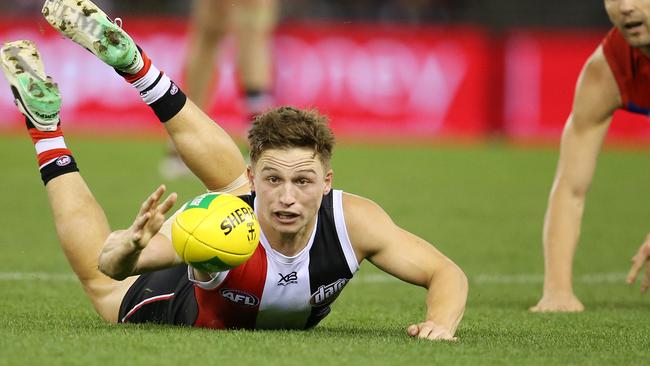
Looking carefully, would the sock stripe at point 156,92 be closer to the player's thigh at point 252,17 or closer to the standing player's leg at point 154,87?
the standing player's leg at point 154,87

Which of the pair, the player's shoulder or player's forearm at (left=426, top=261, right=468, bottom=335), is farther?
the player's shoulder

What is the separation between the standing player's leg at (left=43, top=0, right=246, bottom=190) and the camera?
6.04 meters

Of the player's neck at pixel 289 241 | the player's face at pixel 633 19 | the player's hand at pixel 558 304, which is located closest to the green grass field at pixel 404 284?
the player's hand at pixel 558 304

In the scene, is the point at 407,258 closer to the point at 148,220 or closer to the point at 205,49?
the point at 148,220

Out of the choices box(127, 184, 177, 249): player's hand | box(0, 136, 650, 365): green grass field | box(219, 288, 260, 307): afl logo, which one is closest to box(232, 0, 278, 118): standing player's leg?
box(0, 136, 650, 365): green grass field

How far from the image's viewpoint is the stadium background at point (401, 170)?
5.02m

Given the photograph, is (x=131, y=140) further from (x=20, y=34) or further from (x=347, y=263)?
(x=347, y=263)

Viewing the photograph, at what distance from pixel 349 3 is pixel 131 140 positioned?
4.31 meters

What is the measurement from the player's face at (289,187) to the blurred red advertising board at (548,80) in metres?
13.2

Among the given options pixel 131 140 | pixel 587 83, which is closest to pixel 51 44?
pixel 131 140

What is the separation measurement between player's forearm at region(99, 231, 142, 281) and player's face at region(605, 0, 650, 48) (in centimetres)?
298

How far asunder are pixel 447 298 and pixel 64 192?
2.00 metres

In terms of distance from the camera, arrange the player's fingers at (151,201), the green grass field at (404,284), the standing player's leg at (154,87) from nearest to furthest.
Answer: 1. the player's fingers at (151,201)
2. the green grass field at (404,284)
3. the standing player's leg at (154,87)

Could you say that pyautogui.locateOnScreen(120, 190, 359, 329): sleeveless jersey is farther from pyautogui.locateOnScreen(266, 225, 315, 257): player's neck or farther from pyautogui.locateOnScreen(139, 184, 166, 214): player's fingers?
pyautogui.locateOnScreen(139, 184, 166, 214): player's fingers
